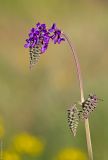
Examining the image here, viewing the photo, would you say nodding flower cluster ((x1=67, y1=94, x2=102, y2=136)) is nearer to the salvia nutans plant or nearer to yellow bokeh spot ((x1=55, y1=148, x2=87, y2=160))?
the salvia nutans plant

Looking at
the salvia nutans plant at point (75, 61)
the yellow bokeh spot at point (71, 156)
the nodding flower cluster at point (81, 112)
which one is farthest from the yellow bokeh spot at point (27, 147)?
the nodding flower cluster at point (81, 112)

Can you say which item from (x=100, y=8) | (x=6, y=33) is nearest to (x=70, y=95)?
(x=6, y=33)

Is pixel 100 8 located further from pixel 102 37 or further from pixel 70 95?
pixel 70 95

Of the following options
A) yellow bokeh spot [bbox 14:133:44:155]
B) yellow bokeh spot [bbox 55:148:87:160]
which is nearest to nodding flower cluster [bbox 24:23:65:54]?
yellow bokeh spot [bbox 55:148:87:160]

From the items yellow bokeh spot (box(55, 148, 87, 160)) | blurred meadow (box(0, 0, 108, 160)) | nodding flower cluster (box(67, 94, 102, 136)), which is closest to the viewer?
nodding flower cluster (box(67, 94, 102, 136))

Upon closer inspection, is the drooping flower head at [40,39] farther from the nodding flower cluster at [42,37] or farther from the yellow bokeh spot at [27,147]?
the yellow bokeh spot at [27,147]

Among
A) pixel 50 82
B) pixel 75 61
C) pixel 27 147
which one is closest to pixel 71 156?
pixel 27 147

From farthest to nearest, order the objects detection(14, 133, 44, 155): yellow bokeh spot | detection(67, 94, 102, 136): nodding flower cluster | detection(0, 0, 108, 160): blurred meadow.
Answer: detection(0, 0, 108, 160): blurred meadow
detection(14, 133, 44, 155): yellow bokeh spot
detection(67, 94, 102, 136): nodding flower cluster
